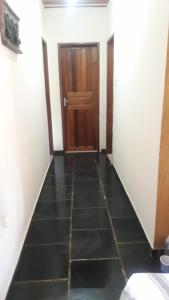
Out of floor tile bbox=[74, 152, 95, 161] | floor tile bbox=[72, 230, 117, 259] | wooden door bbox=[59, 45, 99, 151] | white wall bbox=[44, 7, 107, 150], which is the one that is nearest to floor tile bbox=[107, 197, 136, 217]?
floor tile bbox=[72, 230, 117, 259]

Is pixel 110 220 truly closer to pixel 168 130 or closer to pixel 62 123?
pixel 168 130

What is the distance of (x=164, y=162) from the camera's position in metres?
1.73

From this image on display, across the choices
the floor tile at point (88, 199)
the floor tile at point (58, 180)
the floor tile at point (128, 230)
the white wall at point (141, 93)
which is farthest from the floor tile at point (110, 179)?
the floor tile at point (128, 230)

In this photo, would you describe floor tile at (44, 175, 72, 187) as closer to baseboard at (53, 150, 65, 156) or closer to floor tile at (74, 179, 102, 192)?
floor tile at (74, 179, 102, 192)

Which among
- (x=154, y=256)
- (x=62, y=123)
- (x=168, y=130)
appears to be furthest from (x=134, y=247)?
(x=62, y=123)

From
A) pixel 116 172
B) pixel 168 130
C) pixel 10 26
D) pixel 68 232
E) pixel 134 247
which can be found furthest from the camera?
pixel 116 172

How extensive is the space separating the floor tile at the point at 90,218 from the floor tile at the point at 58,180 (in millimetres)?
751

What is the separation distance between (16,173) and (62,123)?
8.75 feet

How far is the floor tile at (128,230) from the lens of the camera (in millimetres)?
2195

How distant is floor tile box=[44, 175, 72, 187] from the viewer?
3375 millimetres

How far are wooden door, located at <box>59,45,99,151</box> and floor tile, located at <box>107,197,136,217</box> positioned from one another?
197 cm

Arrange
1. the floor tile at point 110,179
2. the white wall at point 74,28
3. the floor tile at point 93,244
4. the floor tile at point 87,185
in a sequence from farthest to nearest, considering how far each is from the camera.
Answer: the white wall at point 74,28 < the floor tile at point 110,179 < the floor tile at point 87,185 < the floor tile at point 93,244

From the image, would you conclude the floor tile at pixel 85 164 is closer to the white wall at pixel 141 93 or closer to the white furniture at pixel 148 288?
the white wall at pixel 141 93

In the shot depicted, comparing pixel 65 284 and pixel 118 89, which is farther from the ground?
pixel 118 89
